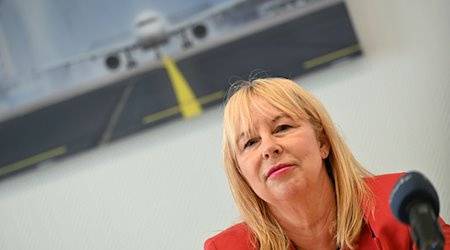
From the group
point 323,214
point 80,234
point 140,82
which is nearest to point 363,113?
point 323,214

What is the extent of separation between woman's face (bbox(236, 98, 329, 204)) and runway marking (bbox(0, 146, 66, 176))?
32.7 inches

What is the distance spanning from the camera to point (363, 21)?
1.81 m

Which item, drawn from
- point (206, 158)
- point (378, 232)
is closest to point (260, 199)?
point (378, 232)

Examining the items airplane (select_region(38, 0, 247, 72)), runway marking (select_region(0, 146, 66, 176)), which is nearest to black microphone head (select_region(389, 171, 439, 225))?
airplane (select_region(38, 0, 247, 72))

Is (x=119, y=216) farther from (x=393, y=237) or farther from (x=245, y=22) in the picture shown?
(x=393, y=237)

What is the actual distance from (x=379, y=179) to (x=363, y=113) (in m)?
0.51

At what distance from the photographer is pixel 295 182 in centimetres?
116

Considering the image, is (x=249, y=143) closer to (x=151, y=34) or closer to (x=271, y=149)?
(x=271, y=149)

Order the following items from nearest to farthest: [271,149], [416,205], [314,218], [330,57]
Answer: [416,205] → [271,149] → [314,218] → [330,57]

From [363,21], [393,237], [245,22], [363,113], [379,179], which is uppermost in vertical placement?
[245,22]

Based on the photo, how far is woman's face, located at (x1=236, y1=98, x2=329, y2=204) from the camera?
45.4 inches

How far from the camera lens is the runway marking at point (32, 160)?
1.83 m

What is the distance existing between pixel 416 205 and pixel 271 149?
18.2 inches

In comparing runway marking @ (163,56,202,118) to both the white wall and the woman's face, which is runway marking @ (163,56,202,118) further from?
the woman's face
